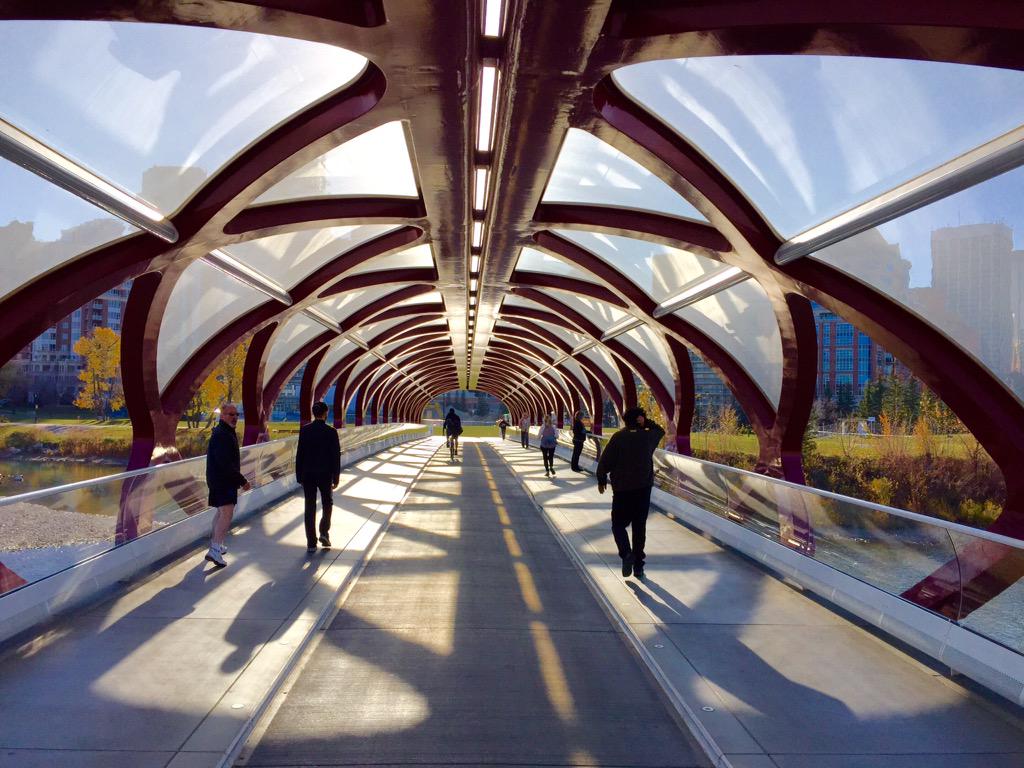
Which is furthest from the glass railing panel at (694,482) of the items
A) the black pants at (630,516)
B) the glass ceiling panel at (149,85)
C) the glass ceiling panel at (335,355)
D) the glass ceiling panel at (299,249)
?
the glass ceiling panel at (335,355)

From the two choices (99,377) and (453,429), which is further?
(99,377)

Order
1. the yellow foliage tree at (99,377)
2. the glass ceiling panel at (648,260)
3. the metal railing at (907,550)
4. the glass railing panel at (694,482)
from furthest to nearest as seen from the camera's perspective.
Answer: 1. the yellow foliage tree at (99,377)
2. the glass ceiling panel at (648,260)
3. the glass railing panel at (694,482)
4. the metal railing at (907,550)

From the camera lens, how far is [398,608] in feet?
21.1

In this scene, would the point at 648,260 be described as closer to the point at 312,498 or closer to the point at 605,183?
the point at 605,183

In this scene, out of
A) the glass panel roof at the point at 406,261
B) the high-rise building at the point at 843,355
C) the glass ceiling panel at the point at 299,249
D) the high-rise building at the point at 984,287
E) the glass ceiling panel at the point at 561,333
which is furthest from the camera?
the high-rise building at the point at 843,355

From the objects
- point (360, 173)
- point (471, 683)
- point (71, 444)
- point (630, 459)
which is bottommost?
point (71, 444)

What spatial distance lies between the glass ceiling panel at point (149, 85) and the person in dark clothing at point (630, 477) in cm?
431

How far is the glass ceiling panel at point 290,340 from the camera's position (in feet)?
69.1

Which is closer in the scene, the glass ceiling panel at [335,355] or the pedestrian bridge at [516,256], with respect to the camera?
the pedestrian bridge at [516,256]

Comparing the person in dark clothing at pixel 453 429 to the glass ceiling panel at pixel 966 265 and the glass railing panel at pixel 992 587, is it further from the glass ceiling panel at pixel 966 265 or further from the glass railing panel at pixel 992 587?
the glass railing panel at pixel 992 587

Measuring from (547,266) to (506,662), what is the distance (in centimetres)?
1269

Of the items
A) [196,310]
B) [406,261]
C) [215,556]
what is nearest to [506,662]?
[215,556]

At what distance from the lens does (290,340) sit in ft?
72.5

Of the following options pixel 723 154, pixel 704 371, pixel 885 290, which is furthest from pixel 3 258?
pixel 704 371
